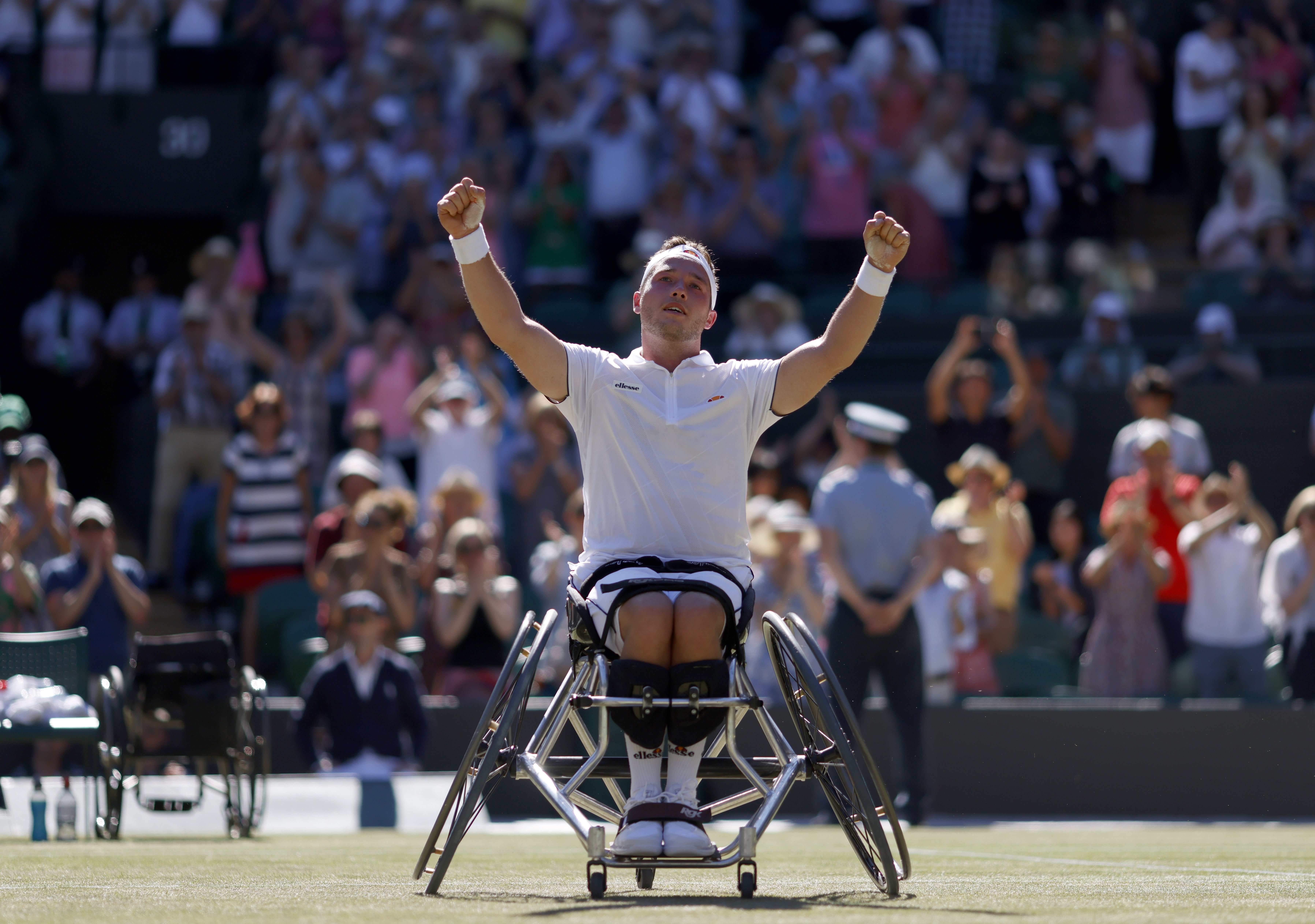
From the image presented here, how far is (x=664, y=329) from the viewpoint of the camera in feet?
18.3

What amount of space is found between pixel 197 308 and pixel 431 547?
13.1 ft

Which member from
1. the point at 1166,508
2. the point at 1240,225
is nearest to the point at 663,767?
the point at 1166,508

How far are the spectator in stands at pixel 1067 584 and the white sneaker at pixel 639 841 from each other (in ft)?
26.0

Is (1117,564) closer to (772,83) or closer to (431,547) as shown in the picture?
(431,547)

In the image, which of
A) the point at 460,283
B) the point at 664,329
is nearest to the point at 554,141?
the point at 460,283

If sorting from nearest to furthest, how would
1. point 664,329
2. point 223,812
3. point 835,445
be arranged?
point 664,329 < point 223,812 < point 835,445

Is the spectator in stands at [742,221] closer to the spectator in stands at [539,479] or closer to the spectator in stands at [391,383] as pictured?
the spectator in stands at [391,383]

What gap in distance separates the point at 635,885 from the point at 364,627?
15.5 feet

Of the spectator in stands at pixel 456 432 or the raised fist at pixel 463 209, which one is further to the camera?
the spectator in stands at pixel 456 432

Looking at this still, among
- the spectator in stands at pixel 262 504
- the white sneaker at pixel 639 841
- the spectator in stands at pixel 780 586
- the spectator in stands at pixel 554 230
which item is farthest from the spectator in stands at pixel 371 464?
the white sneaker at pixel 639 841

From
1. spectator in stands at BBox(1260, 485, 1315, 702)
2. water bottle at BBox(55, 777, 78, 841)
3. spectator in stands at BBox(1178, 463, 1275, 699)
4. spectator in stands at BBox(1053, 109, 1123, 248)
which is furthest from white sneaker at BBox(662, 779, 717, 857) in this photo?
spectator in stands at BBox(1053, 109, 1123, 248)

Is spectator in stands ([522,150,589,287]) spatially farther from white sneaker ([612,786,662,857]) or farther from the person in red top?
white sneaker ([612,786,662,857])

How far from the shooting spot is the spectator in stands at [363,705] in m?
10.3

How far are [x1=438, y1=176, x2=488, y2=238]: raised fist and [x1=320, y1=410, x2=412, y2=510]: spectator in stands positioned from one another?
6.83 m
